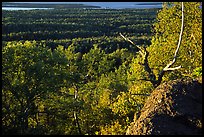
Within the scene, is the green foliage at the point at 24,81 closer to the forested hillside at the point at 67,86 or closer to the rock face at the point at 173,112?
the forested hillside at the point at 67,86

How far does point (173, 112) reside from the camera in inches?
469

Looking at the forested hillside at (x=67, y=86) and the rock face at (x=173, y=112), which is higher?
the rock face at (x=173, y=112)

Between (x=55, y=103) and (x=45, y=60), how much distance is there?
11.6ft

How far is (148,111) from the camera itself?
12.2m

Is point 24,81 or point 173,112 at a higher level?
point 173,112

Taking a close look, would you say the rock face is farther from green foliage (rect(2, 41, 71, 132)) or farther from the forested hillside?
green foliage (rect(2, 41, 71, 132))

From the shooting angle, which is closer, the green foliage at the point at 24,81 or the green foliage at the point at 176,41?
the green foliage at the point at 24,81

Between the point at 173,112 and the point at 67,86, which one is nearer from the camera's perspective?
the point at 173,112

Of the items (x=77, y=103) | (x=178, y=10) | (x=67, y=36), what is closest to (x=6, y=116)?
(x=77, y=103)

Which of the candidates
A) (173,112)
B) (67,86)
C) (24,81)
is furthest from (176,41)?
(173,112)

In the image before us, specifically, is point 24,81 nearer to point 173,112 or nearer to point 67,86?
point 67,86

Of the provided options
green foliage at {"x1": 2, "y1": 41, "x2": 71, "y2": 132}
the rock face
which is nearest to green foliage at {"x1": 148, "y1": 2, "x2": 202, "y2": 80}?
green foliage at {"x1": 2, "y1": 41, "x2": 71, "y2": 132}

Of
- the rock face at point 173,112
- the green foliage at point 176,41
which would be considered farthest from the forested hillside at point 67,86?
the rock face at point 173,112

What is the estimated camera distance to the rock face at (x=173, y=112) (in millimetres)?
11258
